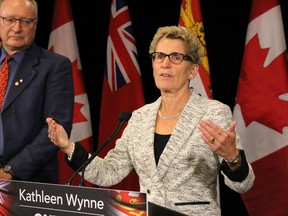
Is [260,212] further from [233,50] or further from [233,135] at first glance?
[233,135]

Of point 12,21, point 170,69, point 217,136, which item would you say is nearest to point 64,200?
point 217,136

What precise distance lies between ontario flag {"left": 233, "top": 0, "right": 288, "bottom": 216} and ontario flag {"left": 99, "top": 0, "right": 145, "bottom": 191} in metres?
0.80

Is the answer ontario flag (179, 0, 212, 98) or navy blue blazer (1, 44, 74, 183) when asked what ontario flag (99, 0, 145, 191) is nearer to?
ontario flag (179, 0, 212, 98)

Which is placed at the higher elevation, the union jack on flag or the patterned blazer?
the union jack on flag

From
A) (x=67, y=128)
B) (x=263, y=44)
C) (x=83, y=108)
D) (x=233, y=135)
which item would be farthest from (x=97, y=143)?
(x=233, y=135)

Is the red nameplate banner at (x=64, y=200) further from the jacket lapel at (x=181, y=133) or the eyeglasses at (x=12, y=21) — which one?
the eyeglasses at (x=12, y=21)

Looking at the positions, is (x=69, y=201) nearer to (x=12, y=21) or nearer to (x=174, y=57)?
(x=174, y=57)

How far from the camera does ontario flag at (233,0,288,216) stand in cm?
331

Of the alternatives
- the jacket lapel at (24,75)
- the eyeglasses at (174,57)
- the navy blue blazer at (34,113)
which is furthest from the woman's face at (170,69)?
the jacket lapel at (24,75)

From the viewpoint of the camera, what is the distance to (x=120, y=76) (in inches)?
154

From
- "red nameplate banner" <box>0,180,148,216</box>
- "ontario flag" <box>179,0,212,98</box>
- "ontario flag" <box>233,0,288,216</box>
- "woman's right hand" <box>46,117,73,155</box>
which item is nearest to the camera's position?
"red nameplate banner" <box>0,180,148,216</box>

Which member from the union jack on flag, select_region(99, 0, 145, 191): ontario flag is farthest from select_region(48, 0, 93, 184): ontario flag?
the union jack on flag

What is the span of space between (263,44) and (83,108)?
138 cm

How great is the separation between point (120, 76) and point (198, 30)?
71 cm
